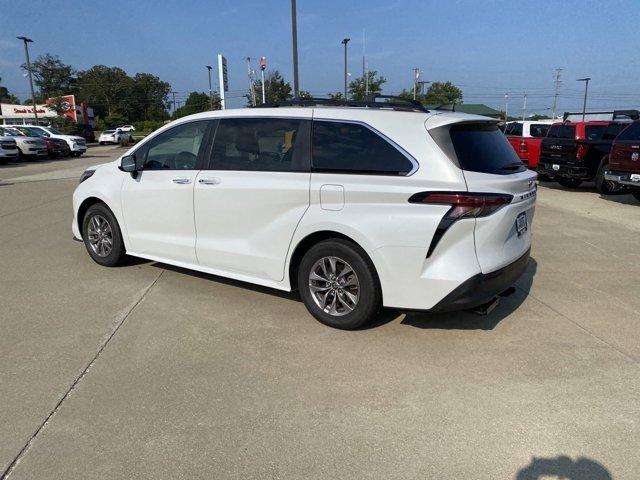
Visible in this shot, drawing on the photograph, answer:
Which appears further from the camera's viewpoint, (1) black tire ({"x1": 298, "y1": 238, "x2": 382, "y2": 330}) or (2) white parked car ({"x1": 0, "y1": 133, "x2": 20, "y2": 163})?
(2) white parked car ({"x1": 0, "y1": 133, "x2": 20, "y2": 163})

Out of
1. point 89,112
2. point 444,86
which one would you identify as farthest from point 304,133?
point 444,86

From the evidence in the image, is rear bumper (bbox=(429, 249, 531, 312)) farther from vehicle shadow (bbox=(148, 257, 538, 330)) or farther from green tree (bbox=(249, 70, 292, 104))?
green tree (bbox=(249, 70, 292, 104))

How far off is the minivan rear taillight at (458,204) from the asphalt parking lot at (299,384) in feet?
3.31

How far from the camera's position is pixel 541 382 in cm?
340

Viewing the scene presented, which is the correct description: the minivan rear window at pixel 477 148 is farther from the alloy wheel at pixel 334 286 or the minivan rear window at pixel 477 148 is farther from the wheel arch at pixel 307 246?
the alloy wheel at pixel 334 286

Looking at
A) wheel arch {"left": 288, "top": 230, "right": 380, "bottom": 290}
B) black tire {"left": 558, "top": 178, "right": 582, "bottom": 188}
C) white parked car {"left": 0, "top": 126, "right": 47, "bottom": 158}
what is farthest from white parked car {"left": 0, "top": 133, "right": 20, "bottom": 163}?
wheel arch {"left": 288, "top": 230, "right": 380, "bottom": 290}

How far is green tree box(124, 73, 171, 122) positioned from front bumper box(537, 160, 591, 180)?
3836 inches

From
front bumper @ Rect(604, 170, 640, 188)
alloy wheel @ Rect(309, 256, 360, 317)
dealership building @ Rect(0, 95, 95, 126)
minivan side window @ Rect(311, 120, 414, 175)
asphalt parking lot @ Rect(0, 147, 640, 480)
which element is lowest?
asphalt parking lot @ Rect(0, 147, 640, 480)

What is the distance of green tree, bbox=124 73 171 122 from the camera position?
99.3 m

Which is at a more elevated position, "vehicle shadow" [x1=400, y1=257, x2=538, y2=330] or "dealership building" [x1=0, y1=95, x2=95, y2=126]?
"dealership building" [x1=0, y1=95, x2=95, y2=126]

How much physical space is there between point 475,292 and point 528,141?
13068mm

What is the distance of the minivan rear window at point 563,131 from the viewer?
1334 cm

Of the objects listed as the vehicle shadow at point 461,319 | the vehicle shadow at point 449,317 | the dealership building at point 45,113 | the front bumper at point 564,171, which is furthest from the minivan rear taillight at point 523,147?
the dealership building at point 45,113

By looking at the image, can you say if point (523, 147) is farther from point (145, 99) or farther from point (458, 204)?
point (145, 99)
